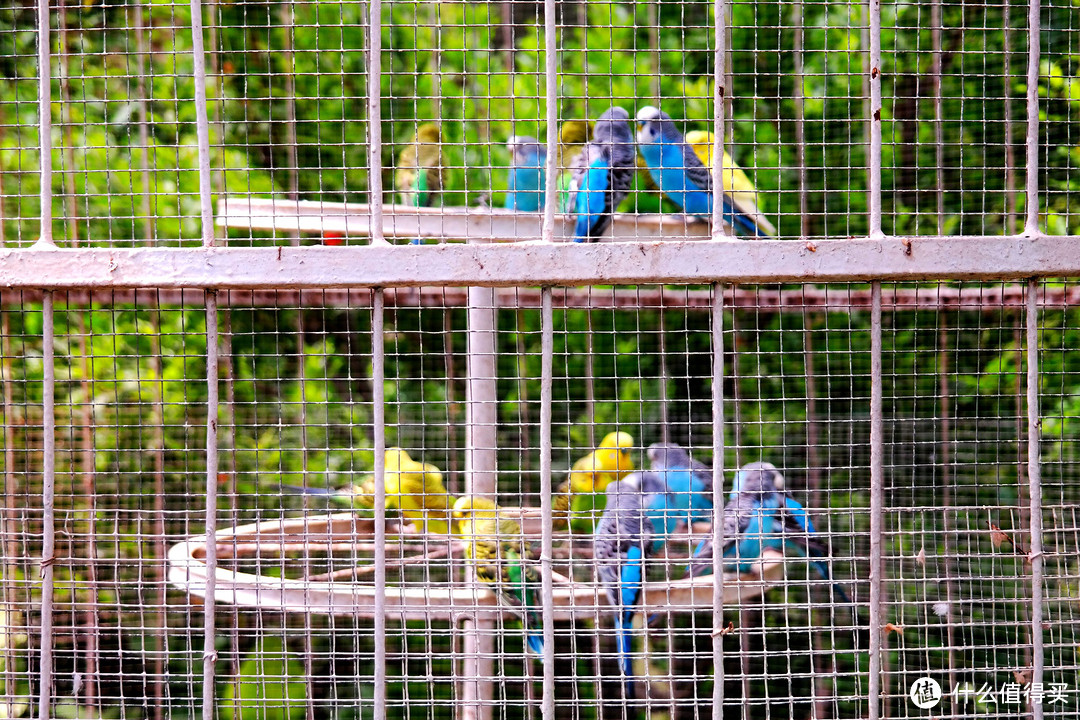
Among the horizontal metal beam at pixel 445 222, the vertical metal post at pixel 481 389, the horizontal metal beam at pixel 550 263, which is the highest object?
the horizontal metal beam at pixel 445 222

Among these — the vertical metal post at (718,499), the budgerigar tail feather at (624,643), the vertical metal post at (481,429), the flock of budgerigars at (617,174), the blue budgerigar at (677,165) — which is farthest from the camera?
the blue budgerigar at (677,165)

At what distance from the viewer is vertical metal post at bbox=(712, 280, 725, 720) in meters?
1.60

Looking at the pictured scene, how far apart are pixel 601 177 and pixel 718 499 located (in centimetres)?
108

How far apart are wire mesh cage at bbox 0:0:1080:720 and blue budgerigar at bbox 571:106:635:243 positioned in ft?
0.07

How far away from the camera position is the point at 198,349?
3.51m

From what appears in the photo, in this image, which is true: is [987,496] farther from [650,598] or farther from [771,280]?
[771,280]

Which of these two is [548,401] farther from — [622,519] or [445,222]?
[622,519]

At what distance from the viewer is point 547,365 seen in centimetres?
164

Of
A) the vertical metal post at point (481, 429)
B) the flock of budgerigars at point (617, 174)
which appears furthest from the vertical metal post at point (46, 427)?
the vertical metal post at point (481, 429)

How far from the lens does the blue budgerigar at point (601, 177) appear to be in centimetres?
226

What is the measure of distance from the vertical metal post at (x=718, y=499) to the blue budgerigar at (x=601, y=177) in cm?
63

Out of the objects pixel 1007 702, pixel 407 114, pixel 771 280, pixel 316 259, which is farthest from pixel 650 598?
pixel 407 114

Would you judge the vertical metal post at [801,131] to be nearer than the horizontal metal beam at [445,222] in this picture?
Yes

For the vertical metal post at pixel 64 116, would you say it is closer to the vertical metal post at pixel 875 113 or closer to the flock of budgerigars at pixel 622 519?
the flock of budgerigars at pixel 622 519
